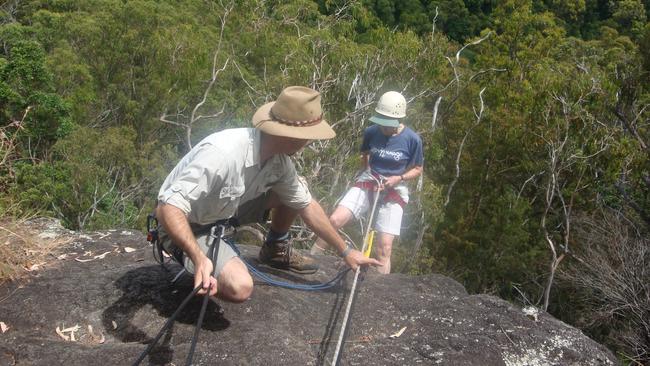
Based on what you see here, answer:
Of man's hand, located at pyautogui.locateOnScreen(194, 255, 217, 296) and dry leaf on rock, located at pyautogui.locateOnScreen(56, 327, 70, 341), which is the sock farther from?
dry leaf on rock, located at pyautogui.locateOnScreen(56, 327, 70, 341)

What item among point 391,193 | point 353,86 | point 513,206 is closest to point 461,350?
point 391,193

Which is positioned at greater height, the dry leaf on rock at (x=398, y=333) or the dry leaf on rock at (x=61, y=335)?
the dry leaf on rock at (x=61, y=335)

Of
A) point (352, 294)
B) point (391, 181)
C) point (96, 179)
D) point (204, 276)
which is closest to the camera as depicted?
point (204, 276)

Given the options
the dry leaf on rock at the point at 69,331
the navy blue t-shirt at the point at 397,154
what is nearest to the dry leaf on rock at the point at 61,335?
the dry leaf on rock at the point at 69,331

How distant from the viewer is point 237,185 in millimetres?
3326

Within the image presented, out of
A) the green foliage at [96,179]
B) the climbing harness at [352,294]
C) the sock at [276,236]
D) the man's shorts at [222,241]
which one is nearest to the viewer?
the climbing harness at [352,294]

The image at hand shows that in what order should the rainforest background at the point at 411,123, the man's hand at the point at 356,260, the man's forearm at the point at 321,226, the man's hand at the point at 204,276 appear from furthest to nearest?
the rainforest background at the point at 411,123 → the man's forearm at the point at 321,226 → the man's hand at the point at 356,260 → the man's hand at the point at 204,276

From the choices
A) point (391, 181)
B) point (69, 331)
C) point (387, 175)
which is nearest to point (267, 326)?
point (69, 331)

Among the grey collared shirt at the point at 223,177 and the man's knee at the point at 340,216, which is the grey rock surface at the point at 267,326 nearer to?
the grey collared shirt at the point at 223,177

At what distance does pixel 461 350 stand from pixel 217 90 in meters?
13.3

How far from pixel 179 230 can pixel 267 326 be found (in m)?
0.76

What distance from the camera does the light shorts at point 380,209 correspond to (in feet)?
17.5

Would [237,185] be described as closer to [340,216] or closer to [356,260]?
[356,260]

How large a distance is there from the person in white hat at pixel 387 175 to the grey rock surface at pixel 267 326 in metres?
1.22
